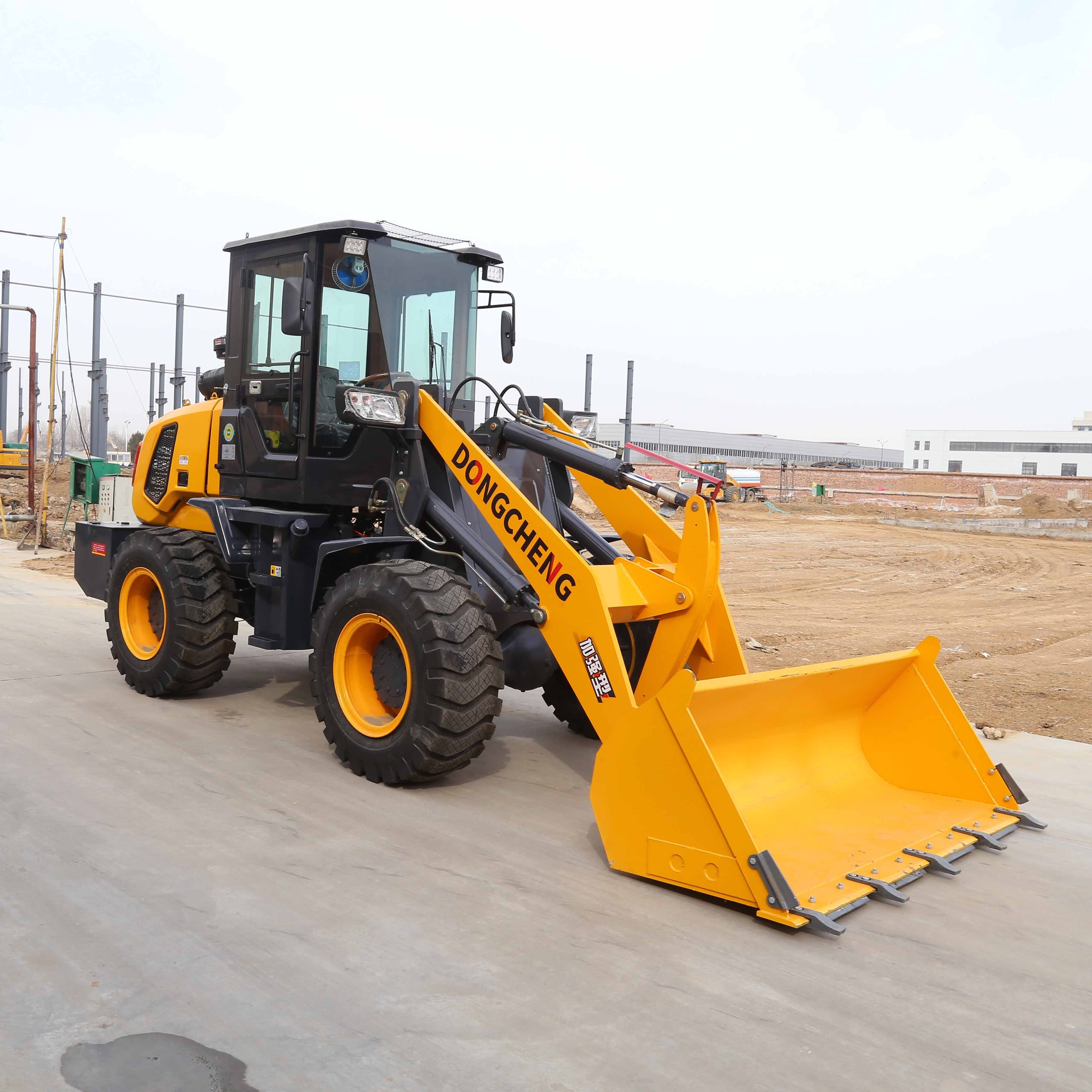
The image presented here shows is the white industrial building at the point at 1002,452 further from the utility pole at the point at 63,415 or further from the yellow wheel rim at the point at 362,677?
the yellow wheel rim at the point at 362,677

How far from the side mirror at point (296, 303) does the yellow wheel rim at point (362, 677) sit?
177 cm

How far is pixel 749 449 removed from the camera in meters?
110

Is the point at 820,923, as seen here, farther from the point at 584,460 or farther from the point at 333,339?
the point at 333,339

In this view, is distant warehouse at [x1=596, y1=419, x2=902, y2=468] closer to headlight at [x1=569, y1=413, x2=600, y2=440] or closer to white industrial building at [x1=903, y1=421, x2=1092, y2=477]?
white industrial building at [x1=903, y1=421, x2=1092, y2=477]

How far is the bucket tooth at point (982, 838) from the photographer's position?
16.1ft

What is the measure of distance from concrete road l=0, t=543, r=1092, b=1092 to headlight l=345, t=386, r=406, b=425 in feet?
6.48

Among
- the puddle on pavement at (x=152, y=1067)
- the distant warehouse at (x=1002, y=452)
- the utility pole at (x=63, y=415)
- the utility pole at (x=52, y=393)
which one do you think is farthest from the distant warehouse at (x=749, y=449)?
the puddle on pavement at (x=152, y=1067)

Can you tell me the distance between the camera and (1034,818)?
17.7ft

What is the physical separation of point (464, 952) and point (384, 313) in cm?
402

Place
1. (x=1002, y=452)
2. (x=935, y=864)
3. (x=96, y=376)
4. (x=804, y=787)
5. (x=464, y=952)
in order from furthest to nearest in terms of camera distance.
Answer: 1. (x=1002, y=452)
2. (x=96, y=376)
3. (x=804, y=787)
4. (x=935, y=864)
5. (x=464, y=952)

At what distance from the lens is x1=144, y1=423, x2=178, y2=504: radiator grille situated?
7840 mm

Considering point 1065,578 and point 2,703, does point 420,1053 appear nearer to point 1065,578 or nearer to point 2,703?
point 2,703

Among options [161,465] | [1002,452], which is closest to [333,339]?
[161,465]

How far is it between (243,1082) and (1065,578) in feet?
61.9
